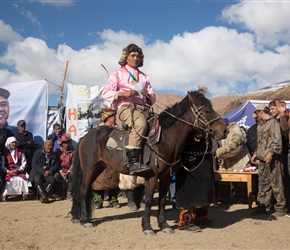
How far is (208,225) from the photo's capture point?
230 inches

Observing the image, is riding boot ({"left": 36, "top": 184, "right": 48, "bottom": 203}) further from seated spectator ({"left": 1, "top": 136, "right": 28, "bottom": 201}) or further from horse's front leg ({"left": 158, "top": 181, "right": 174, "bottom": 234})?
horse's front leg ({"left": 158, "top": 181, "right": 174, "bottom": 234})

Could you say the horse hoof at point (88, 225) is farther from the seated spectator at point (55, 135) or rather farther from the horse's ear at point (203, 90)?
the seated spectator at point (55, 135)

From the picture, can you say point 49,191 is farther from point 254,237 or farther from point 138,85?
point 254,237

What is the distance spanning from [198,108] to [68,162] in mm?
5203

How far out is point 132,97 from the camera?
5473mm

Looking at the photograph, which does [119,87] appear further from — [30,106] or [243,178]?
[30,106]

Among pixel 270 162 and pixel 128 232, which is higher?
pixel 270 162

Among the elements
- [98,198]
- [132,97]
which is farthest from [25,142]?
[132,97]

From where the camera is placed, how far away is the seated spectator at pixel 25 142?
9453mm

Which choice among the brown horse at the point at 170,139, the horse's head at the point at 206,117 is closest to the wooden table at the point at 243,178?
the brown horse at the point at 170,139

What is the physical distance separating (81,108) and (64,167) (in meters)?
2.50

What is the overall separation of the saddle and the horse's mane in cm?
11

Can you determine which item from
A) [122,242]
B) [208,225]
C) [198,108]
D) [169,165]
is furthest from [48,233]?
[198,108]

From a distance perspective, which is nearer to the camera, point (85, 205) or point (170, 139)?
point (170, 139)
